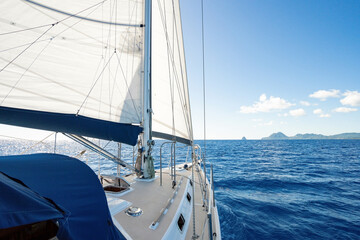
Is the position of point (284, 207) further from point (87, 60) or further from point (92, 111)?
point (87, 60)

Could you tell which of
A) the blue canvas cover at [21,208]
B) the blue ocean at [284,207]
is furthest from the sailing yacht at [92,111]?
the blue ocean at [284,207]

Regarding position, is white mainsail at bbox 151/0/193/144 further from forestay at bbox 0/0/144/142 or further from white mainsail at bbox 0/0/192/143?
forestay at bbox 0/0/144/142

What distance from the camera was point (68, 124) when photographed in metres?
3.00

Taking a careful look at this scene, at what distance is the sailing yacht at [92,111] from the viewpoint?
1.44m

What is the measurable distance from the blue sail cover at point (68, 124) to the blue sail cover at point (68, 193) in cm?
133

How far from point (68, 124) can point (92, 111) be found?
975mm

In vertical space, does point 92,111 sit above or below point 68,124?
above

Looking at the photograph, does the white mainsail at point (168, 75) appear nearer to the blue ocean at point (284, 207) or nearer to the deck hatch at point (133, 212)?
the blue ocean at point (284, 207)

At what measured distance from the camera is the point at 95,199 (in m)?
1.62

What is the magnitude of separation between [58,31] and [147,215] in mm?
4065

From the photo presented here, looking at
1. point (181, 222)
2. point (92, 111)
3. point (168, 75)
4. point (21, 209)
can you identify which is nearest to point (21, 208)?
point (21, 209)

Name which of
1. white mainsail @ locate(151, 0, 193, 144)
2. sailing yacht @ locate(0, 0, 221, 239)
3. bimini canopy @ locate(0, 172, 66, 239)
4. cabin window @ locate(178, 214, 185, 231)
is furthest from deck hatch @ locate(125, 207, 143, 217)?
white mainsail @ locate(151, 0, 193, 144)

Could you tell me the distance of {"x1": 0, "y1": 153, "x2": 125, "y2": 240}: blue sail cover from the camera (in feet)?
4.16

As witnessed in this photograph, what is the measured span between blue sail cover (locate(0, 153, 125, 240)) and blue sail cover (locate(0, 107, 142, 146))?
133 centimetres
